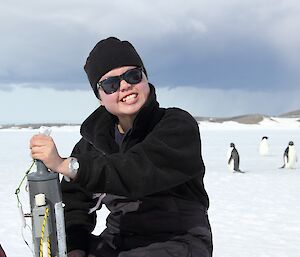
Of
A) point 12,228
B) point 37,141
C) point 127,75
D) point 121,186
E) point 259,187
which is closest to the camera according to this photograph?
point 37,141

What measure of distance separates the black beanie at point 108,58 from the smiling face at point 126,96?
0.9 inches

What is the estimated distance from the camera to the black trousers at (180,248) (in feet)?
5.69

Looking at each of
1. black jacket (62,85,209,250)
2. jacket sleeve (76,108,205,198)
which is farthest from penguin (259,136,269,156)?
jacket sleeve (76,108,205,198)

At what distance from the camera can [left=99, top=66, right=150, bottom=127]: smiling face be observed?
181cm

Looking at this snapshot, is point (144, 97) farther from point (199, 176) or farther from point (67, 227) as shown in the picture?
point (67, 227)

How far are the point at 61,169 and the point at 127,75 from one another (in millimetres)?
528

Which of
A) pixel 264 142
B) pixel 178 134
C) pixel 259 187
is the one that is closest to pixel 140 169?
pixel 178 134

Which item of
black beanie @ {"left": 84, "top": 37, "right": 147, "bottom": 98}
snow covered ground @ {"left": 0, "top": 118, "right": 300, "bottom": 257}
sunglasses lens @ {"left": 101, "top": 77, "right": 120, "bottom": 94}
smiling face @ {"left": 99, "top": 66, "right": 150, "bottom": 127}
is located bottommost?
snow covered ground @ {"left": 0, "top": 118, "right": 300, "bottom": 257}

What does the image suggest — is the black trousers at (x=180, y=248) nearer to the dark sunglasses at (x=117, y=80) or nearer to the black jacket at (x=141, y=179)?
the black jacket at (x=141, y=179)

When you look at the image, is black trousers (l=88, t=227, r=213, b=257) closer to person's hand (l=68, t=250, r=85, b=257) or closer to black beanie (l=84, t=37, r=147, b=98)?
person's hand (l=68, t=250, r=85, b=257)

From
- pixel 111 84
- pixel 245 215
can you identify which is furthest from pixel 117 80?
pixel 245 215

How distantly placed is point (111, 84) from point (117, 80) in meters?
0.03

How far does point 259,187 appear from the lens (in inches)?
370

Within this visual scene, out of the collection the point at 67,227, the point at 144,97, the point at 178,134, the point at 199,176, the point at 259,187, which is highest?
the point at 144,97
